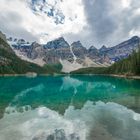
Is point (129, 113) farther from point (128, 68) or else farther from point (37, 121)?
point (128, 68)

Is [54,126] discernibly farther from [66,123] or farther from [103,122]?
[103,122]

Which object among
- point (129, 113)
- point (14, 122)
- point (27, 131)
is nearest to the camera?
point (27, 131)

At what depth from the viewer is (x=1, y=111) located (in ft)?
122

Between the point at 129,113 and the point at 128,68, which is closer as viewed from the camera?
the point at 129,113

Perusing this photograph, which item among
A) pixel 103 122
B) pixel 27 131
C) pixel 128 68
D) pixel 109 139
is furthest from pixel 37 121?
pixel 128 68

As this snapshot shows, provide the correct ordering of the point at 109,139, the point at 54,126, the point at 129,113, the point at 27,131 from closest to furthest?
the point at 109,139, the point at 27,131, the point at 54,126, the point at 129,113

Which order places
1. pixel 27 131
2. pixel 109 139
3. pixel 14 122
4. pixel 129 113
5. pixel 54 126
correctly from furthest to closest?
pixel 129 113 → pixel 14 122 → pixel 54 126 → pixel 27 131 → pixel 109 139

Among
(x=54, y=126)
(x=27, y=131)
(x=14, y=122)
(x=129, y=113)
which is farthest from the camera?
(x=129, y=113)

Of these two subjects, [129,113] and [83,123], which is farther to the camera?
[129,113]

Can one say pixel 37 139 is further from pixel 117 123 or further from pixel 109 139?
pixel 117 123

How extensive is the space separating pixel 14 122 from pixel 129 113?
1545cm

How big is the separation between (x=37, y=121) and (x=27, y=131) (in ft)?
18.1

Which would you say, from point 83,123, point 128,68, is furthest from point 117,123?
point 128,68

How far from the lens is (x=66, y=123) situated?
1166 inches
